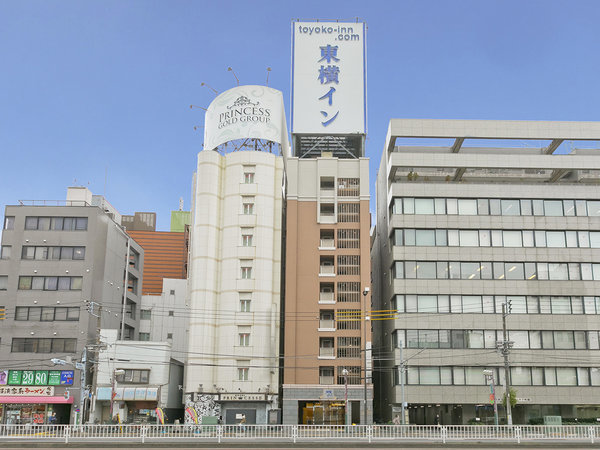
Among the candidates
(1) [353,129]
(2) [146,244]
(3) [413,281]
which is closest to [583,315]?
(3) [413,281]

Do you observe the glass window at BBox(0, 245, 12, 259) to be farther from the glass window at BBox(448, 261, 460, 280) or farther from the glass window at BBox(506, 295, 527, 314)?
the glass window at BBox(506, 295, 527, 314)

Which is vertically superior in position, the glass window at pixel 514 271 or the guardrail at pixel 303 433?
the glass window at pixel 514 271

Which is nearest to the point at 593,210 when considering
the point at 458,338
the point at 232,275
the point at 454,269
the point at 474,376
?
the point at 454,269

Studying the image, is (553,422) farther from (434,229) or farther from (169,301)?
(169,301)

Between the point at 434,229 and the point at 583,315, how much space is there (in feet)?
66.0

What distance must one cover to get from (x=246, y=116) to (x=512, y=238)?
37046 millimetres

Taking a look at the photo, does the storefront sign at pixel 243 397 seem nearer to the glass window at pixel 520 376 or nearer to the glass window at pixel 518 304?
the glass window at pixel 520 376

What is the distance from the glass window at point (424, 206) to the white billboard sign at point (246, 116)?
19.9 meters

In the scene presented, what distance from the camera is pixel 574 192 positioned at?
272 ft

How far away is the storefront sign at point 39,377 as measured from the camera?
255 ft

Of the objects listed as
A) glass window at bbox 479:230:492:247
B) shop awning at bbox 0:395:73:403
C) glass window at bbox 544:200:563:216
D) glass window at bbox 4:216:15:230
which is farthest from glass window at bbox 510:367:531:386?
glass window at bbox 4:216:15:230

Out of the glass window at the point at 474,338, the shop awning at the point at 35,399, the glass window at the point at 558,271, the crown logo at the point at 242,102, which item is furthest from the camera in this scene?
the crown logo at the point at 242,102

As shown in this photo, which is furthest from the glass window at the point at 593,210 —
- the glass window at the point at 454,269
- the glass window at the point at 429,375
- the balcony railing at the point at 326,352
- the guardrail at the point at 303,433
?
the guardrail at the point at 303,433

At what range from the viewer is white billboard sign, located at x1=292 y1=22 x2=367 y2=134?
3536 inches
